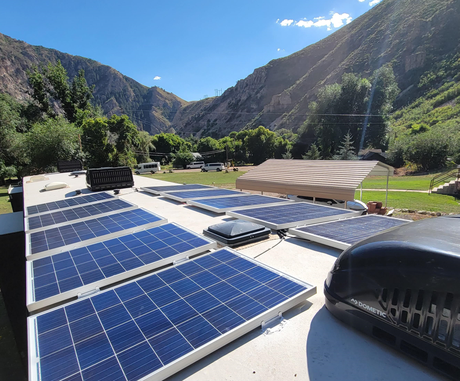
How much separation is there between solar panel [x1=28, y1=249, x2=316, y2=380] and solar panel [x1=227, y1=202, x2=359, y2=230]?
110 inches

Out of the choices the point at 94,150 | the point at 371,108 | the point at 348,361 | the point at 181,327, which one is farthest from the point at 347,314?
the point at 371,108

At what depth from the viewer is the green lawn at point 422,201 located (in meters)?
19.3

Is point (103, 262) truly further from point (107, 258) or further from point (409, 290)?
point (409, 290)

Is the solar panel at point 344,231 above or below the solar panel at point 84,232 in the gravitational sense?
above

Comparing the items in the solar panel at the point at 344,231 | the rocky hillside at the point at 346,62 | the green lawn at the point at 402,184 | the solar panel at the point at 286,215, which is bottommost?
the green lawn at the point at 402,184

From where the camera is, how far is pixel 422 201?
21.9m

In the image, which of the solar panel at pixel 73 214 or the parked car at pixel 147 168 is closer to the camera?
the solar panel at pixel 73 214

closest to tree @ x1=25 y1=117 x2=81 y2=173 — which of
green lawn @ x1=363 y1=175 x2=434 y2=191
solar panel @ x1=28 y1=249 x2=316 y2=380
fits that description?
solar panel @ x1=28 y1=249 x2=316 y2=380

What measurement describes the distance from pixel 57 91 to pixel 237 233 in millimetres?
65900

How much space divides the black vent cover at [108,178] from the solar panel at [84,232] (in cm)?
747

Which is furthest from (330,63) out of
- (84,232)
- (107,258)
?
(107,258)

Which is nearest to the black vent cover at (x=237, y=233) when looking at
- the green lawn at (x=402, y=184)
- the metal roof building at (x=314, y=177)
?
the metal roof building at (x=314, y=177)

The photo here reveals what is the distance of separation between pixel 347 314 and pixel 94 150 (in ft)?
158

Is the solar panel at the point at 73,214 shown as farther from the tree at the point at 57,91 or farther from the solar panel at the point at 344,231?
the tree at the point at 57,91
